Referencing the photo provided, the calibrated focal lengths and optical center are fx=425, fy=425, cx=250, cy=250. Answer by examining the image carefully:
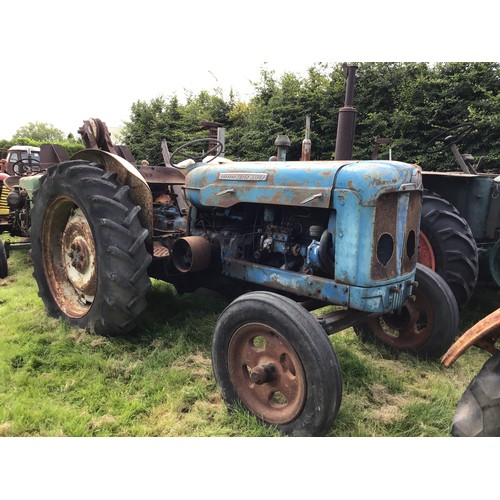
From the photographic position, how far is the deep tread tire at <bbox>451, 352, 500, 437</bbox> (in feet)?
5.26

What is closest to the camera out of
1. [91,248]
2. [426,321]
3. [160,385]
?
[160,385]

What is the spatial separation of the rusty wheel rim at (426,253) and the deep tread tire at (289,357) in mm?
2196

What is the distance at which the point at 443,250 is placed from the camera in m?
3.72

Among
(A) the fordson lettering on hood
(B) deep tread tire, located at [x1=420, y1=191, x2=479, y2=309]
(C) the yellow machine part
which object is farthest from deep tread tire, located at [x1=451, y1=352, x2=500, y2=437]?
(C) the yellow machine part

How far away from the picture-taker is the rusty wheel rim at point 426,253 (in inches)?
150

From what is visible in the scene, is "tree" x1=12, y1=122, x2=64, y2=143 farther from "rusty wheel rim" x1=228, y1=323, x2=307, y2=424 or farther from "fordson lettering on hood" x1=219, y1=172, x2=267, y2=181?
"rusty wheel rim" x1=228, y1=323, x2=307, y2=424

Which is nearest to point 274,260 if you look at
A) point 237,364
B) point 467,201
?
point 237,364

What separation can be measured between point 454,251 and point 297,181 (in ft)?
6.50

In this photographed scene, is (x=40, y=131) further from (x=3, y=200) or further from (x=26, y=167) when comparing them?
(x=3, y=200)

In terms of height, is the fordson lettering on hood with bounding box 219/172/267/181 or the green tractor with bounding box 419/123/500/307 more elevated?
the fordson lettering on hood with bounding box 219/172/267/181

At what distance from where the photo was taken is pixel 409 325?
3.09 m

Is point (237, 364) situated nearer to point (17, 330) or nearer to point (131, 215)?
point (131, 215)

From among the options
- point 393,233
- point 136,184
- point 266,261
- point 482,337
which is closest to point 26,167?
point 136,184

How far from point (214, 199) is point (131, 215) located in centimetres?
57
